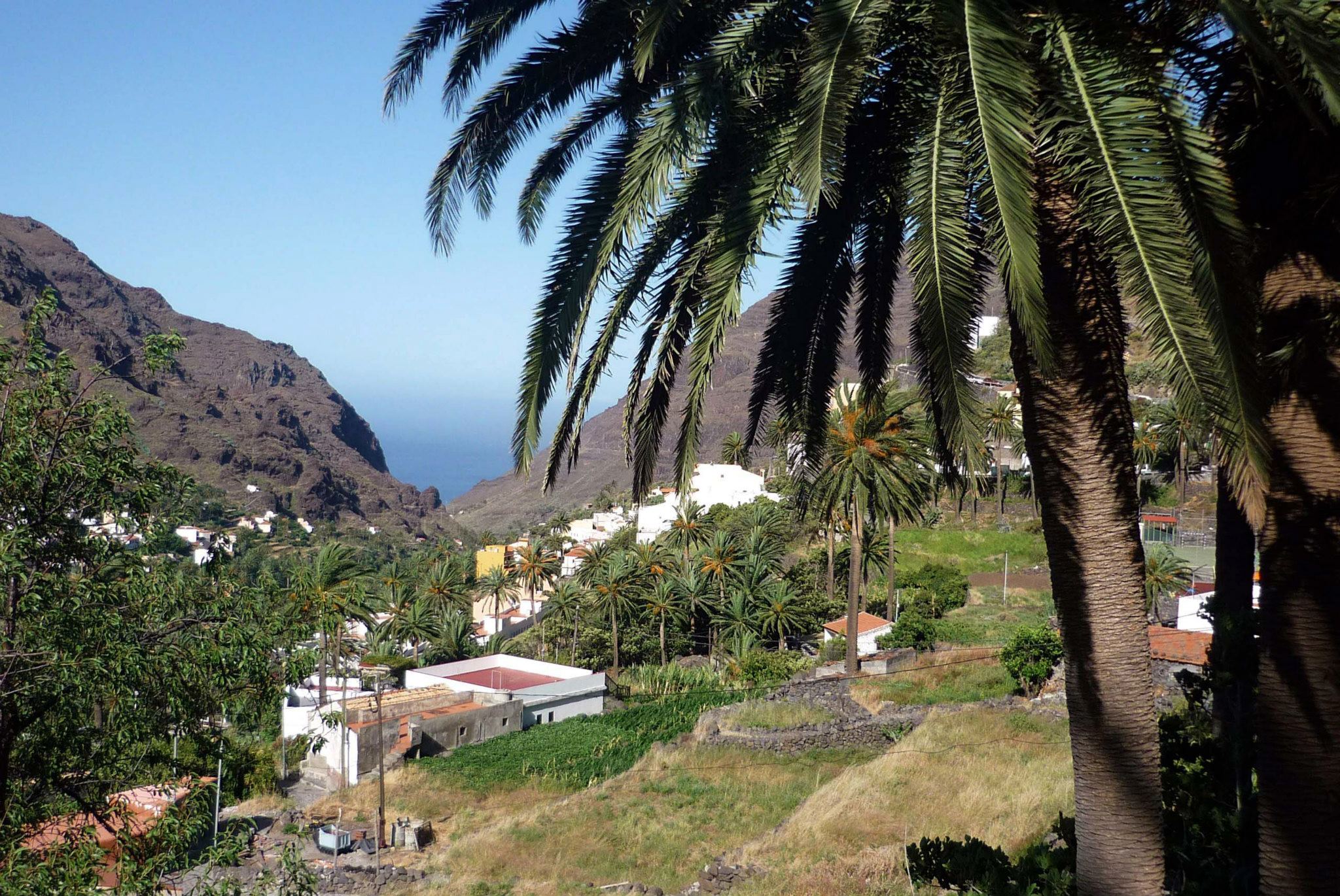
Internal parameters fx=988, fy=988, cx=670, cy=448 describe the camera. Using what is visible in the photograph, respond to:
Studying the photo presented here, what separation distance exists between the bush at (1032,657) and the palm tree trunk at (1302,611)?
835 inches

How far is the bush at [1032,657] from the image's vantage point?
80.4 feet

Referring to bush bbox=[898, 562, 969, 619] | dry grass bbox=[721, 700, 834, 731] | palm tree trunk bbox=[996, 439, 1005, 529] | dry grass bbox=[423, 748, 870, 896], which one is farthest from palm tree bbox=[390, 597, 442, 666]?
palm tree trunk bbox=[996, 439, 1005, 529]

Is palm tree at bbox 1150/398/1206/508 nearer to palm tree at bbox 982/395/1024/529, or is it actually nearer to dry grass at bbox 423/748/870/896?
palm tree at bbox 982/395/1024/529

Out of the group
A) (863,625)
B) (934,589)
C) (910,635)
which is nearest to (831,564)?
(934,589)

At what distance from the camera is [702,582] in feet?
160

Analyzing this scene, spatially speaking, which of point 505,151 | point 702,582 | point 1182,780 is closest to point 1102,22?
point 505,151

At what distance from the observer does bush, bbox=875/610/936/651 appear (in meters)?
35.6

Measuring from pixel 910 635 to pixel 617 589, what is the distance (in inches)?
596

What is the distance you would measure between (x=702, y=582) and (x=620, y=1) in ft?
145

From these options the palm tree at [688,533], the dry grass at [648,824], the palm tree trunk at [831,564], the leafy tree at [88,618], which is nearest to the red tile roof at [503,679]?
the dry grass at [648,824]

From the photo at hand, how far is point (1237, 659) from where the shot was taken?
738 cm

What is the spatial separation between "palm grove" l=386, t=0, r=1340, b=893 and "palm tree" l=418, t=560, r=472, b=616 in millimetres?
49915

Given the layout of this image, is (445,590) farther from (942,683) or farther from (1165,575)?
(1165,575)

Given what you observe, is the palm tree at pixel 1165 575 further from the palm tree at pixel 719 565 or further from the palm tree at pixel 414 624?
the palm tree at pixel 414 624
